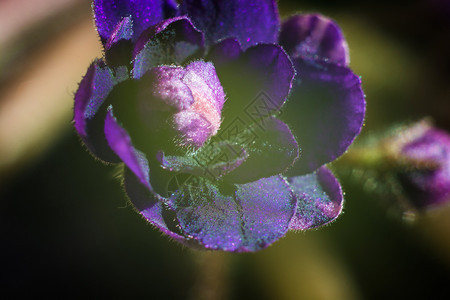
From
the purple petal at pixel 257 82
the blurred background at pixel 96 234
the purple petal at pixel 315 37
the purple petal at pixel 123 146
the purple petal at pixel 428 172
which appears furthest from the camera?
the blurred background at pixel 96 234

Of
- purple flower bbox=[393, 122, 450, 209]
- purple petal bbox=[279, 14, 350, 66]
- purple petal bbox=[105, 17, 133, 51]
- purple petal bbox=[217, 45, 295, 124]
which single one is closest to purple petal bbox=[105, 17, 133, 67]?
purple petal bbox=[105, 17, 133, 51]

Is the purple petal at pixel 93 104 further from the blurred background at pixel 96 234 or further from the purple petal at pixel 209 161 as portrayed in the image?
the blurred background at pixel 96 234

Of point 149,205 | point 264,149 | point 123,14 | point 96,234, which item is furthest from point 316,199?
point 96,234

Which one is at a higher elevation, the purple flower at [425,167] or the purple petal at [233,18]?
the purple petal at [233,18]

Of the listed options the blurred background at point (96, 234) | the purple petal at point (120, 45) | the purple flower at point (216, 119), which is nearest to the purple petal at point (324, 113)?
the purple flower at point (216, 119)

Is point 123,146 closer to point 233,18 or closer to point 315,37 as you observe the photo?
point 233,18

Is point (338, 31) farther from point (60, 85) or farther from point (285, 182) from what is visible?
point (60, 85)

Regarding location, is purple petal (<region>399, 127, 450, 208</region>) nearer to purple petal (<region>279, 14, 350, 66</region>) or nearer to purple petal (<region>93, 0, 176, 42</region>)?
purple petal (<region>279, 14, 350, 66</region>)
